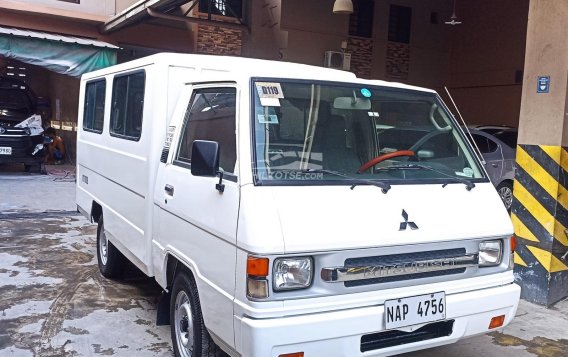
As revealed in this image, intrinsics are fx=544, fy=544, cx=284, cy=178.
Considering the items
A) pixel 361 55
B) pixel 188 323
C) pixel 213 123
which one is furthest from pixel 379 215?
pixel 361 55

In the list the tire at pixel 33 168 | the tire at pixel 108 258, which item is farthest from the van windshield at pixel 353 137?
the tire at pixel 33 168

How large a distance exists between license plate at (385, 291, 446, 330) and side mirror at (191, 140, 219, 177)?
113 centimetres

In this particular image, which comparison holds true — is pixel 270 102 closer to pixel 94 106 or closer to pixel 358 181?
pixel 358 181

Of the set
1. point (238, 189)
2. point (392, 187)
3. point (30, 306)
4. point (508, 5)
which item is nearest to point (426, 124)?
point (392, 187)

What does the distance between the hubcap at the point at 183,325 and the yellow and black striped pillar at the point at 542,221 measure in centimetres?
333

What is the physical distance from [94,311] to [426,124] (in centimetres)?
309

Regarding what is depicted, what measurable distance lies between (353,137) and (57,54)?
32.6 ft

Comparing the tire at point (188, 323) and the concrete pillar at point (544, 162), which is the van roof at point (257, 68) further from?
the concrete pillar at point (544, 162)

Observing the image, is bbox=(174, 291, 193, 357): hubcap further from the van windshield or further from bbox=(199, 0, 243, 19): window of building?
bbox=(199, 0, 243, 19): window of building

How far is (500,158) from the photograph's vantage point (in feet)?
29.8

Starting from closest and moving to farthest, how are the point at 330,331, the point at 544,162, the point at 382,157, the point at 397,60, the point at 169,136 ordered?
the point at 330,331
the point at 382,157
the point at 169,136
the point at 544,162
the point at 397,60

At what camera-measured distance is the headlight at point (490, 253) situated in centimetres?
312

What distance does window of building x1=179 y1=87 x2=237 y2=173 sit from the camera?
123 inches

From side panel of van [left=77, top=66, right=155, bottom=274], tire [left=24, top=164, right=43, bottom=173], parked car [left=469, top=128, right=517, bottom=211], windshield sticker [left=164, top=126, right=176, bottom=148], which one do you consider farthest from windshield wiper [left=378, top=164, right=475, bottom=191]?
tire [left=24, top=164, right=43, bottom=173]
